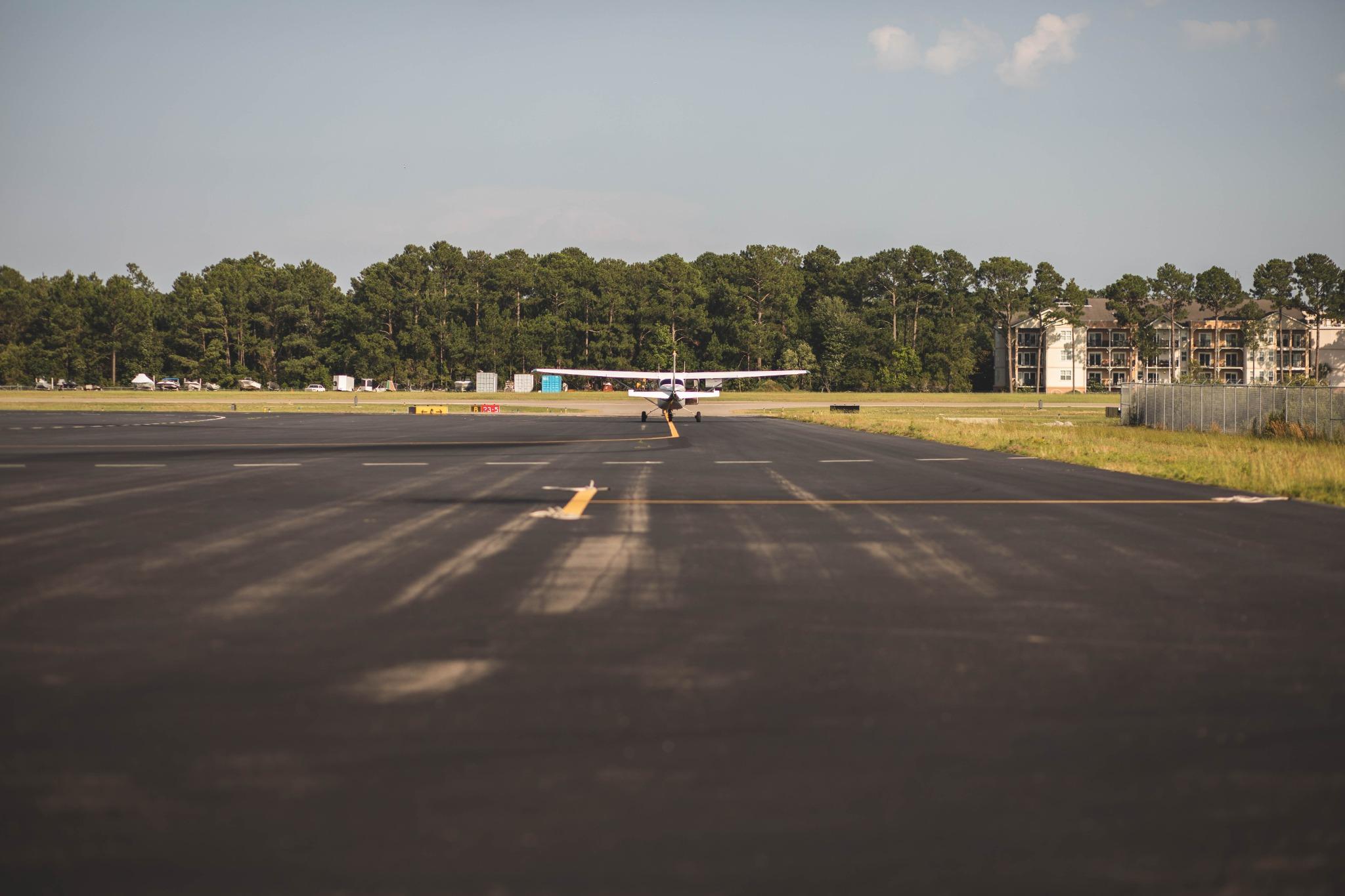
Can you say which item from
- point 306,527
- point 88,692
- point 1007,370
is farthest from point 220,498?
point 1007,370

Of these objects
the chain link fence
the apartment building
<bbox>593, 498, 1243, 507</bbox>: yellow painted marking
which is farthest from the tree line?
<bbox>593, 498, 1243, 507</bbox>: yellow painted marking

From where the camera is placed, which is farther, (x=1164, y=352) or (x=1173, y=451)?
(x=1164, y=352)

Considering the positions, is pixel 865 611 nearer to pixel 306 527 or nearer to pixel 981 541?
pixel 981 541

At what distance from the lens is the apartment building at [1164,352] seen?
135 m

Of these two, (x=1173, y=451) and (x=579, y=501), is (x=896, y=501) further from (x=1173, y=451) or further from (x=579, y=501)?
(x=1173, y=451)

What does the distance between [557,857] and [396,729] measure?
147cm

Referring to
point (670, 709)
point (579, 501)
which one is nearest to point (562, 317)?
point (579, 501)

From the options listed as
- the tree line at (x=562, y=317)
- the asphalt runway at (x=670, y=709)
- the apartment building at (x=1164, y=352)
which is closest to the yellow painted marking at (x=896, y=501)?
the asphalt runway at (x=670, y=709)

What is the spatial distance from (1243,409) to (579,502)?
28026mm

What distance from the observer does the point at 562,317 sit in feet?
466

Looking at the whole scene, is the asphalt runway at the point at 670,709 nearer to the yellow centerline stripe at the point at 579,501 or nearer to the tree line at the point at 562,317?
the yellow centerline stripe at the point at 579,501

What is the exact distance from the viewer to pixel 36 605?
23.6 feet

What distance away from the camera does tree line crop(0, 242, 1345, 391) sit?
131 metres

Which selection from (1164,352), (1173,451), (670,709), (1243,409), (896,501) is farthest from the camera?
(1164,352)
